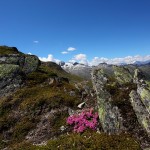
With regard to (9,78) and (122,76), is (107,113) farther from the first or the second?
(9,78)

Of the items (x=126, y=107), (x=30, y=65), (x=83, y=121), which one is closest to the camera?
(x=126, y=107)

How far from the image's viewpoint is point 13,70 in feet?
145

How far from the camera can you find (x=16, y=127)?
104 feet

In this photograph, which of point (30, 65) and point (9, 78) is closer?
point (9, 78)

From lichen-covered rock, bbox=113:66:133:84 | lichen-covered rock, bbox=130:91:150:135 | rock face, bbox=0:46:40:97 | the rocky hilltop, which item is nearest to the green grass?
the rocky hilltop

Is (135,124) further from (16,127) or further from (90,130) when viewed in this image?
(16,127)

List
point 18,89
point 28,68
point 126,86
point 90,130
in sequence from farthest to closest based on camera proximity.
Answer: point 28,68 → point 18,89 → point 126,86 → point 90,130

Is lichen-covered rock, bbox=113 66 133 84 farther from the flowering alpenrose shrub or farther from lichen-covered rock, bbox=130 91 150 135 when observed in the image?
the flowering alpenrose shrub

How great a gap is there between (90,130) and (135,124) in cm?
492

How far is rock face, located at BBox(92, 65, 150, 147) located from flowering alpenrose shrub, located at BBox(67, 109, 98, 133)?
1.26 metres

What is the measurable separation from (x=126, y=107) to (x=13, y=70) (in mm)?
25017

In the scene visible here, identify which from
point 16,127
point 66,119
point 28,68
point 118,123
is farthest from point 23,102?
point 118,123

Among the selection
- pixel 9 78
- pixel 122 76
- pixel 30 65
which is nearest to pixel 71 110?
pixel 122 76

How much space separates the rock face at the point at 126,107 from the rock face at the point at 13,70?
1763 centimetres
